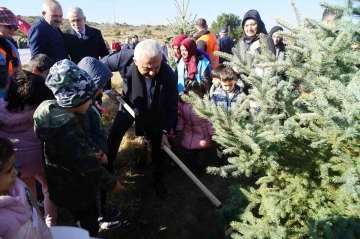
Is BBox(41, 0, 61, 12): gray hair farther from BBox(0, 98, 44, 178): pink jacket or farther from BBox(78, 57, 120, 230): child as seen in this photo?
BBox(0, 98, 44, 178): pink jacket

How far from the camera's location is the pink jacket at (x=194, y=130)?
12.4ft

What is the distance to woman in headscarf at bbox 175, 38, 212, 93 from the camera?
14.0 feet

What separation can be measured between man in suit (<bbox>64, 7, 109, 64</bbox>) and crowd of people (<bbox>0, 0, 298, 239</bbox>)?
13 mm

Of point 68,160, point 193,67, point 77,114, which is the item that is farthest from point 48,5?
point 68,160

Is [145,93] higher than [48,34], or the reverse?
[48,34]

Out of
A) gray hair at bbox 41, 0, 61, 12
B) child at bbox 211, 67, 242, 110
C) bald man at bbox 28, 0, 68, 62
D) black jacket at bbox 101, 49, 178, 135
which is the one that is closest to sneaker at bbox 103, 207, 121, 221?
black jacket at bbox 101, 49, 178, 135

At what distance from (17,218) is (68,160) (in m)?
0.53

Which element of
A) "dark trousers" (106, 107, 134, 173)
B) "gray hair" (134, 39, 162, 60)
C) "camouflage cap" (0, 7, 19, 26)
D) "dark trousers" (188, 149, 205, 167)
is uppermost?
"camouflage cap" (0, 7, 19, 26)

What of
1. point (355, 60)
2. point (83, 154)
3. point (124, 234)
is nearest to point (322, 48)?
point (355, 60)

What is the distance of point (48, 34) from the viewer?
3.51 meters

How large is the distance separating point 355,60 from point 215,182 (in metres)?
2.43

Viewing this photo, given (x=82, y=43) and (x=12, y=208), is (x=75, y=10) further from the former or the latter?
(x=12, y=208)

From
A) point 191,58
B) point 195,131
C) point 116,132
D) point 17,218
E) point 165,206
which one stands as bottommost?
point 165,206

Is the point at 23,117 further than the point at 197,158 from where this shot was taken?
No
